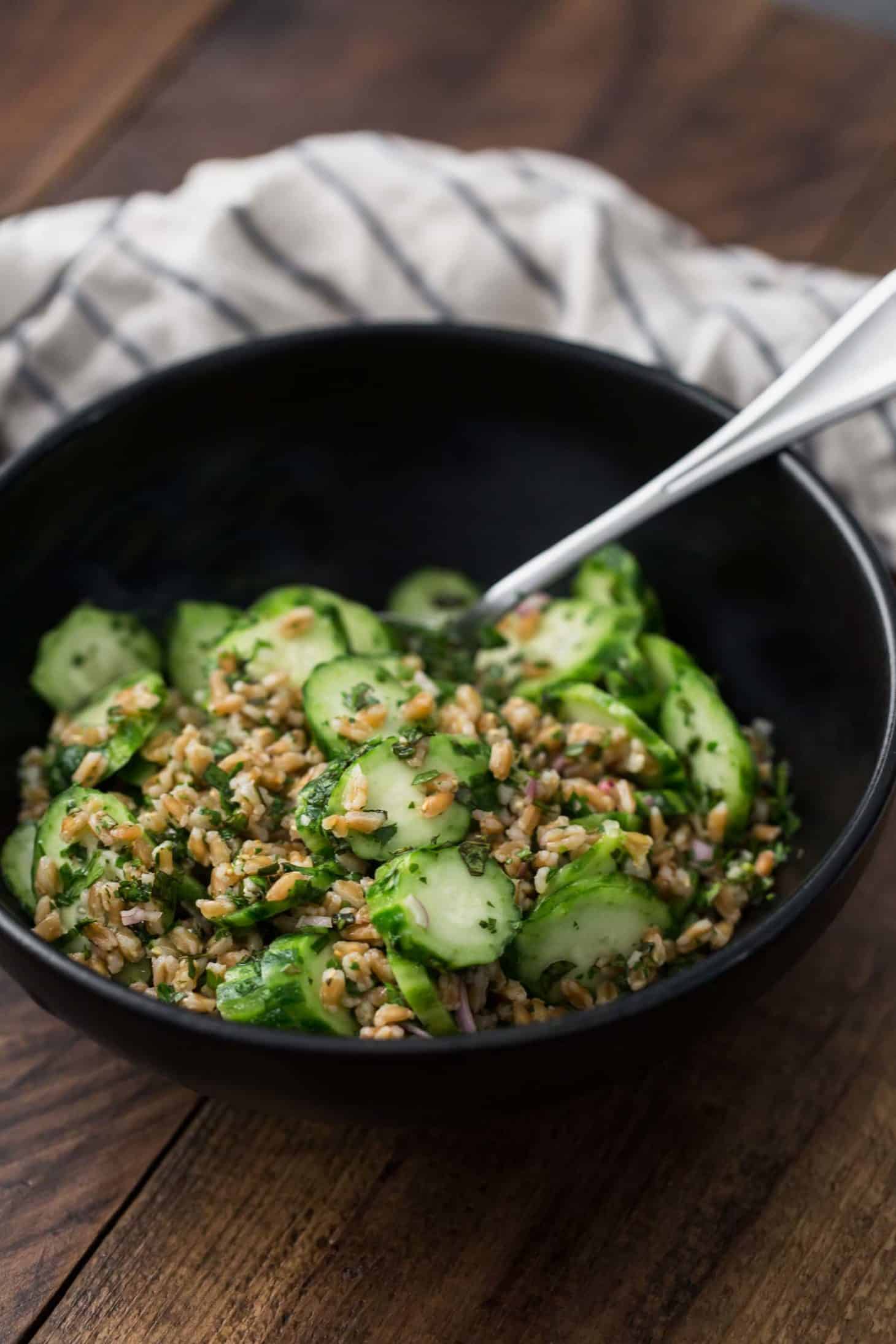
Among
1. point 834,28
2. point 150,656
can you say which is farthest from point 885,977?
point 834,28

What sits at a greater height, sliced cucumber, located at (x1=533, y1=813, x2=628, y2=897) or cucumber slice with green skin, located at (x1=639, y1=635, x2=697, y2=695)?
sliced cucumber, located at (x1=533, y1=813, x2=628, y2=897)

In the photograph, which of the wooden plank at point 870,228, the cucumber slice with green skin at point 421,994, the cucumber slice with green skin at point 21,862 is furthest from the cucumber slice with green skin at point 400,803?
the wooden plank at point 870,228

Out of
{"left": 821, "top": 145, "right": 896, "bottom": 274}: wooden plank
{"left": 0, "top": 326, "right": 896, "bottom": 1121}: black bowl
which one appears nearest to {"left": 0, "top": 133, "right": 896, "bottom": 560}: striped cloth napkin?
{"left": 821, "top": 145, "right": 896, "bottom": 274}: wooden plank

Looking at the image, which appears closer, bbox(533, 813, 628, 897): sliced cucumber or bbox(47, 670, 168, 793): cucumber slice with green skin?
bbox(533, 813, 628, 897): sliced cucumber

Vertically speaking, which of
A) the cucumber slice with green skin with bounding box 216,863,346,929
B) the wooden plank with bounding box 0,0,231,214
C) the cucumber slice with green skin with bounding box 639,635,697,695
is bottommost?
the cucumber slice with green skin with bounding box 639,635,697,695

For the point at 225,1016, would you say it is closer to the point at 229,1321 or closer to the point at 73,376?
the point at 229,1321

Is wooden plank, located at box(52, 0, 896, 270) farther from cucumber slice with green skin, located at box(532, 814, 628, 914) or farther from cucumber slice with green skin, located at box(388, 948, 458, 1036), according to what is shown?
cucumber slice with green skin, located at box(388, 948, 458, 1036)
